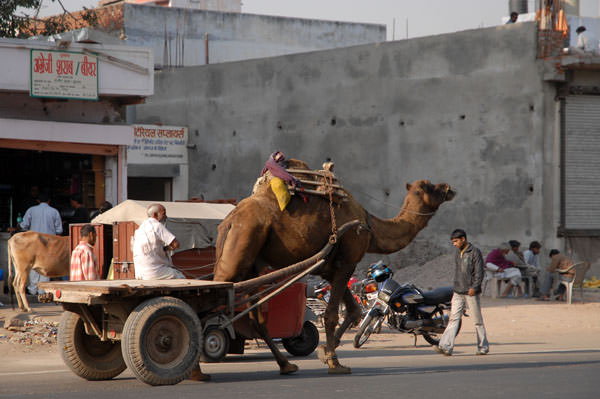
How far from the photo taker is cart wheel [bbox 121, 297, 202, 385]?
911 cm

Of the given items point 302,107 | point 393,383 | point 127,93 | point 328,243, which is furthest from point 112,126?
point 393,383

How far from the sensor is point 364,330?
14.5 metres

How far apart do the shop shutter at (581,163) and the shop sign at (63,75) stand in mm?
12157

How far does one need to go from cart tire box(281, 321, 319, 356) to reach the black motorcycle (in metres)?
0.98

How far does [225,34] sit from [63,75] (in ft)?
73.4

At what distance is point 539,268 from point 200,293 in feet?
49.0

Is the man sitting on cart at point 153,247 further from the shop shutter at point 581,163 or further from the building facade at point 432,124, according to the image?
the shop shutter at point 581,163

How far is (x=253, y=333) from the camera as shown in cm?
1225

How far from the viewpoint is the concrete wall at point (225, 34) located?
39438mm

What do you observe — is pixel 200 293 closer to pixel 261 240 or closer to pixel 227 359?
pixel 261 240

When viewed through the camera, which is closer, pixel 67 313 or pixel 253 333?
pixel 67 313

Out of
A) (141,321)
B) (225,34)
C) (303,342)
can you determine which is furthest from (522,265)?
(225,34)

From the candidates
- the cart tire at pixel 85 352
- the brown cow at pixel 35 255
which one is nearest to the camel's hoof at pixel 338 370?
the cart tire at pixel 85 352

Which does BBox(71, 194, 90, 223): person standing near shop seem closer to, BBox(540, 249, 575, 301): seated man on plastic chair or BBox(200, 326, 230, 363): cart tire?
BBox(200, 326, 230, 363): cart tire
